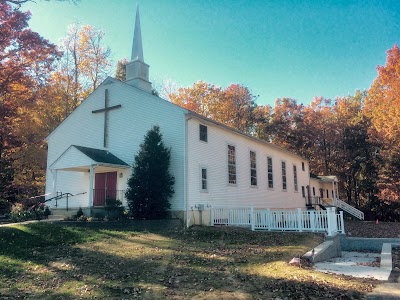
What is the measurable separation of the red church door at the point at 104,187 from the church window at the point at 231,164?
6.61 m

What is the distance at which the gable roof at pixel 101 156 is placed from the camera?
53.6 ft

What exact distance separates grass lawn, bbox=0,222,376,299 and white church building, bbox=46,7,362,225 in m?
3.52

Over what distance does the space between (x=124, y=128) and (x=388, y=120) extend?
2289 centimetres

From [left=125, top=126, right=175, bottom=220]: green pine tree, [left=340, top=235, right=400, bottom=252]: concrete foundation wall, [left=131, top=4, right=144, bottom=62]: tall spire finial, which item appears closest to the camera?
[left=340, top=235, right=400, bottom=252]: concrete foundation wall

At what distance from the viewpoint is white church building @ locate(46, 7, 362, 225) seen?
637 inches

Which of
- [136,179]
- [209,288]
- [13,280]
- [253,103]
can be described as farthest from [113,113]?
[253,103]

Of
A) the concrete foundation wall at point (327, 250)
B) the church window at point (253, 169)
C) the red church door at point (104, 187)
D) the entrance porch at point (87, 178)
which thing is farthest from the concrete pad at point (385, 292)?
the church window at point (253, 169)

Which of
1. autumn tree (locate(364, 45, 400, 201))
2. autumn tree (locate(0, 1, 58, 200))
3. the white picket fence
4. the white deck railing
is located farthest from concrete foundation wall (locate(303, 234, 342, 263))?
the white deck railing

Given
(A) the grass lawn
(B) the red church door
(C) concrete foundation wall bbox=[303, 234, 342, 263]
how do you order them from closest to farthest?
(A) the grass lawn, (C) concrete foundation wall bbox=[303, 234, 342, 263], (B) the red church door

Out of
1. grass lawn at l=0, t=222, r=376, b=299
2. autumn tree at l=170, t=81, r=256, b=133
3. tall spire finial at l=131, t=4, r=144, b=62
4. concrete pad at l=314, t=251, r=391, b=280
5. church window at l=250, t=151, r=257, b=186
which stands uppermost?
autumn tree at l=170, t=81, r=256, b=133

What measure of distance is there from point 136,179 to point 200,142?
3853mm

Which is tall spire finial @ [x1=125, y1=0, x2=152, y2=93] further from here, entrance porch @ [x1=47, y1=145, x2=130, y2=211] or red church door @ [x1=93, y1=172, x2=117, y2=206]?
red church door @ [x1=93, y1=172, x2=117, y2=206]

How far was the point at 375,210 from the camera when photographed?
3609 cm

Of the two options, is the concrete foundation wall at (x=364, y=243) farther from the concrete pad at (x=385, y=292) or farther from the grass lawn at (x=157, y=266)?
the concrete pad at (x=385, y=292)
